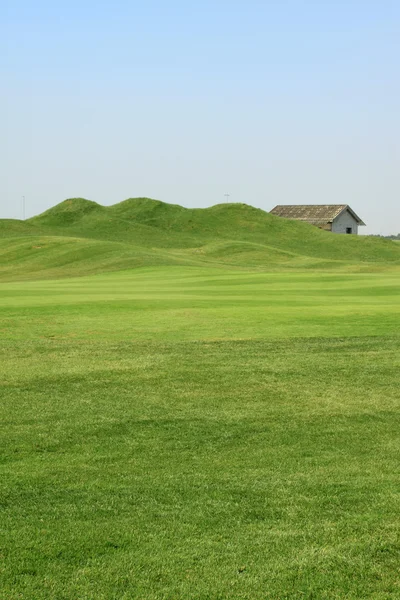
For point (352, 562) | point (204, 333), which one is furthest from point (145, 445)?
point (204, 333)

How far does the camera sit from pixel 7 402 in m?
12.8

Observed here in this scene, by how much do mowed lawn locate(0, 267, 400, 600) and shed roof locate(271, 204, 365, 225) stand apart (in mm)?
119243

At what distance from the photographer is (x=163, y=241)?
11081cm

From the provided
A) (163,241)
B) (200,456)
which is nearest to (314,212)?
(163,241)

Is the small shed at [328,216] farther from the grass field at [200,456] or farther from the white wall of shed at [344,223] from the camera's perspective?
the grass field at [200,456]

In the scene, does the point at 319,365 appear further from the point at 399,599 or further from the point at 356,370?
the point at 399,599

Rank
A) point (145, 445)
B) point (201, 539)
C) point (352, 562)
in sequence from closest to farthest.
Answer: point (352, 562) → point (201, 539) → point (145, 445)

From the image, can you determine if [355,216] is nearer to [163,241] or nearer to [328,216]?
[328,216]

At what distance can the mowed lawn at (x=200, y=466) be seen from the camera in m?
6.50

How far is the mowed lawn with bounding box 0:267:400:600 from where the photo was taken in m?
6.50

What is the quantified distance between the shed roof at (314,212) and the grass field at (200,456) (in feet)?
374

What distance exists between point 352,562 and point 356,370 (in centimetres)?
954

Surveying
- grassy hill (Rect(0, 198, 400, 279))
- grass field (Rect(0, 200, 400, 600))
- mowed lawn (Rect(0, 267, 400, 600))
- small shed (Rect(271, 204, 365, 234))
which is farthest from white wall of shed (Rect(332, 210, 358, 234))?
mowed lawn (Rect(0, 267, 400, 600))

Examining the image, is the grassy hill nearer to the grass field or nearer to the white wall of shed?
the white wall of shed
